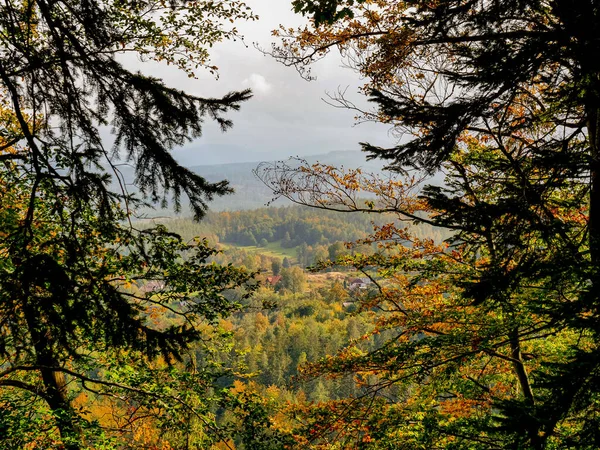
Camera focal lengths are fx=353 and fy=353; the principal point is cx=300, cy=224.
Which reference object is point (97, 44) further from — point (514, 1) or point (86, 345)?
point (86, 345)

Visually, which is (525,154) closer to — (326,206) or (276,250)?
(326,206)

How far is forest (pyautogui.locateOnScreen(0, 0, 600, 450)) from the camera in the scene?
2342 millimetres

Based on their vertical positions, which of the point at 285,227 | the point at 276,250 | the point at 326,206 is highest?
the point at 326,206

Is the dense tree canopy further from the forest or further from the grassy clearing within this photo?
the grassy clearing

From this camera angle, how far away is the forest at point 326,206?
7.68 ft

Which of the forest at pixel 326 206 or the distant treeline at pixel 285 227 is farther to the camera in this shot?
the distant treeline at pixel 285 227

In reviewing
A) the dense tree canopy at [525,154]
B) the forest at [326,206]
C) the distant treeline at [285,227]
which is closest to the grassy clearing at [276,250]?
the distant treeline at [285,227]

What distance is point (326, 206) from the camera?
6191mm

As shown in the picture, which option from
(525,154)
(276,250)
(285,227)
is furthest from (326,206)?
(285,227)

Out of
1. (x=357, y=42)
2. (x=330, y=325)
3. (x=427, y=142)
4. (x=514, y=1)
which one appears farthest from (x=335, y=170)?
(x=330, y=325)

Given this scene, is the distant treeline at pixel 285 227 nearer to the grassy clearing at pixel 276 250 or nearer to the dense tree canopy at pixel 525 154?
the grassy clearing at pixel 276 250

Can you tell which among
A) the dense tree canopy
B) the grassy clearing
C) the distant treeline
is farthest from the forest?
the distant treeline

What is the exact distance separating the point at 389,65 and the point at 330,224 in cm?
15782

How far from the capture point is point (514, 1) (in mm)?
2600
